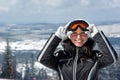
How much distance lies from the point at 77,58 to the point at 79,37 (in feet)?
0.57

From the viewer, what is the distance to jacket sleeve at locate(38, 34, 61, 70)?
458cm

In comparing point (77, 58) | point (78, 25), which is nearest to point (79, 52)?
point (77, 58)

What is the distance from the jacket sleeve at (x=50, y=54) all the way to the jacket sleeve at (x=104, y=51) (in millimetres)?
319

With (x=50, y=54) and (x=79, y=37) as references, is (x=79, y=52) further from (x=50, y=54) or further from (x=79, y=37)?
(x=50, y=54)

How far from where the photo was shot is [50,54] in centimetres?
464

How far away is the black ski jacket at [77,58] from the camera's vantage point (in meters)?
4.47

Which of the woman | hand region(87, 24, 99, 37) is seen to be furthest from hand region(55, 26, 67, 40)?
hand region(87, 24, 99, 37)


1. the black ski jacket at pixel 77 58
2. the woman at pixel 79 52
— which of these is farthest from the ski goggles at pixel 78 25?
the black ski jacket at pixel 77 58

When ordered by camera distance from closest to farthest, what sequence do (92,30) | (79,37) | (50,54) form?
1. (79,37)
2. (92,30)
3. (50,54)

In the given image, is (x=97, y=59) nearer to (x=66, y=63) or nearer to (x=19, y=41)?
(x=66, y=63)

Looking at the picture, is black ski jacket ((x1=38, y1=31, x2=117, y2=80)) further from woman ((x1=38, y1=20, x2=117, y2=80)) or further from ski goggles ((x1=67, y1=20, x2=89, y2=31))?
ski goggles ((x1=67, y1=20, x2=89, y2=31))

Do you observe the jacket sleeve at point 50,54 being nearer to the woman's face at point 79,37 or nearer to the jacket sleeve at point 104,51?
the woman's face at point 79,37

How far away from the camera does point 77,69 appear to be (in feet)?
14.7

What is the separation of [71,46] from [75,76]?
234mm
